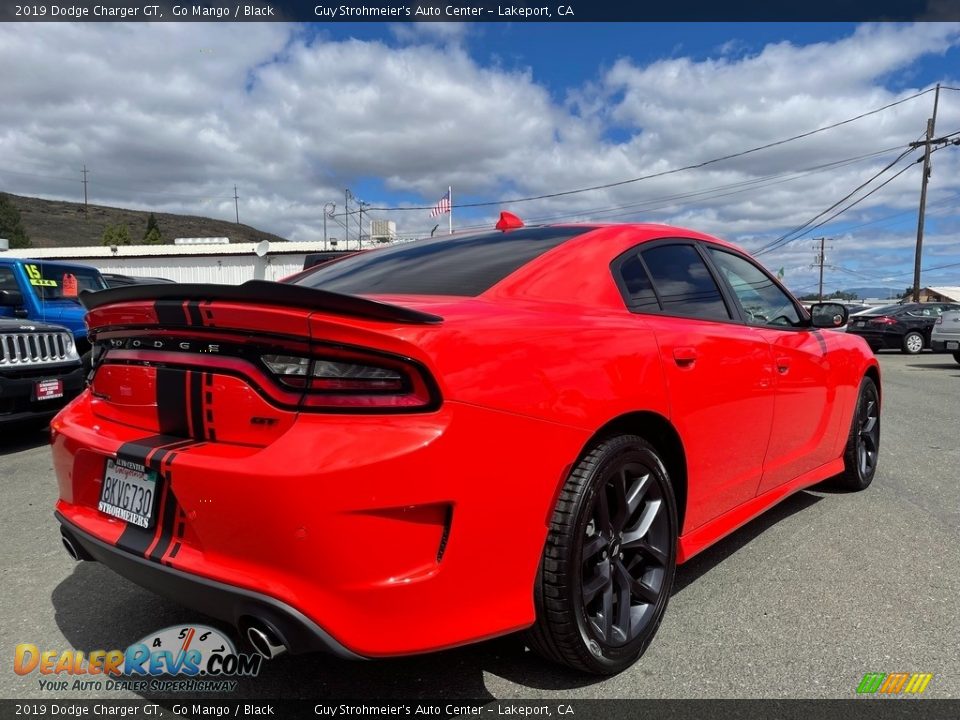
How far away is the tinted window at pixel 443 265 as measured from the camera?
2395mm

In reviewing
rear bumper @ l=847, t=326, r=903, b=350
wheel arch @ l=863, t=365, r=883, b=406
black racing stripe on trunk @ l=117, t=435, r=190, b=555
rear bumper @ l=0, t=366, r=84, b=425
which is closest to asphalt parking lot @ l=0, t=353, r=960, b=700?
black racing stripe on trunk @ l=117, t=435, r=190, b=555

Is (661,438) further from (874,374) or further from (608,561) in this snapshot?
(874,374)

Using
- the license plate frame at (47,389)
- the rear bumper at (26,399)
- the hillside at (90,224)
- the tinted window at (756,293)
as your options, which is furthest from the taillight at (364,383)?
the hillside at (90,224)

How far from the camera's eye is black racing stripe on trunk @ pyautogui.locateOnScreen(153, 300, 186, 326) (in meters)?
1.90

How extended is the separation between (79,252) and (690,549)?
46.0 m

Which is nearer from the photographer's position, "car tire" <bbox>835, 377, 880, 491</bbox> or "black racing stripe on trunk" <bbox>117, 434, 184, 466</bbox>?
"black racing stripe on trunk" <bbox>117, 434, 184, 466</bbox>

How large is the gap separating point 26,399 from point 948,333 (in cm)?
1617

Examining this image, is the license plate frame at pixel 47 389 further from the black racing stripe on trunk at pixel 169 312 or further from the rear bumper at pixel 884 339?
the rear bumper at pixel 884 339

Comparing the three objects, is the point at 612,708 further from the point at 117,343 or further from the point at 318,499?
the point at 117,343

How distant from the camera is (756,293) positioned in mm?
3396

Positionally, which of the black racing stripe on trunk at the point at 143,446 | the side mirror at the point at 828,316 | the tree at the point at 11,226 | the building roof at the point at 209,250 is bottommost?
the black racing stripe on trunk at the point at 143,446

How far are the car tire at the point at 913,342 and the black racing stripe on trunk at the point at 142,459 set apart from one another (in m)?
20.6

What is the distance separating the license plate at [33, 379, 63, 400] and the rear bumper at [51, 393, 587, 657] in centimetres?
444

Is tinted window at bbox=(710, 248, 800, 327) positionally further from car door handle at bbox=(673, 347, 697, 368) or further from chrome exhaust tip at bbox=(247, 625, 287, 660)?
chrome exhaust tip at bbox=(247, 625, 287, 660)
